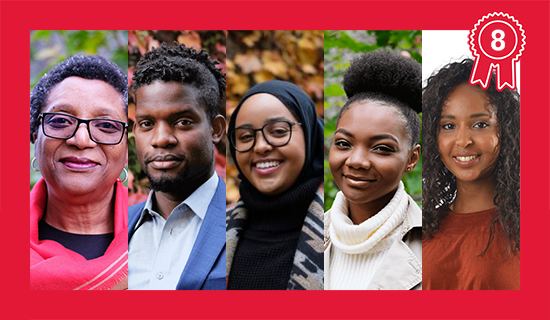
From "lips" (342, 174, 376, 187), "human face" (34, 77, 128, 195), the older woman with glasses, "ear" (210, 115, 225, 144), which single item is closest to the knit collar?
"lips" (342, 174, 376, 187)

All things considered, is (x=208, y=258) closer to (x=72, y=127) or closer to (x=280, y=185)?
(x=280, y=185)

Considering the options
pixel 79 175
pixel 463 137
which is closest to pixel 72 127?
pixel 79 175

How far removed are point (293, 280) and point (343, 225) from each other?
0.58 metres

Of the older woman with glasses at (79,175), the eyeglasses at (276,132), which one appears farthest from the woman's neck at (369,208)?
the older woman with glasses at (79,175)

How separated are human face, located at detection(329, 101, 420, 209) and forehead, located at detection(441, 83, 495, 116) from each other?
0.52 metres

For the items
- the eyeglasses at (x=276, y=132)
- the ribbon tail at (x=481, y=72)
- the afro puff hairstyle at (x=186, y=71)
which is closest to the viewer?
the eyeglasses at (x=276, y=132)

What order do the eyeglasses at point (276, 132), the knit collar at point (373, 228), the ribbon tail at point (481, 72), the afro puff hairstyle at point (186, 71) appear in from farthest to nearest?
the ribbon tail at point (481, 72)
the afro puff hairstyle at point (186, 71)
the eyeglasses at point (276, 132)
the knit collar at point (373, 228)

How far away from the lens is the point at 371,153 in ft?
14.3

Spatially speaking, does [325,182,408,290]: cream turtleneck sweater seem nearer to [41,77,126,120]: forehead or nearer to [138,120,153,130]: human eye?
[138,120,153,130]: human eye

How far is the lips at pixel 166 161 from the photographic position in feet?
14.8

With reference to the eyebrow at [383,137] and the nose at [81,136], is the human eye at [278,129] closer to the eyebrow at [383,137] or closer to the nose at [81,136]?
the eyebrow at [383,137]

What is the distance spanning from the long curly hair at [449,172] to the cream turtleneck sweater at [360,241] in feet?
1.15

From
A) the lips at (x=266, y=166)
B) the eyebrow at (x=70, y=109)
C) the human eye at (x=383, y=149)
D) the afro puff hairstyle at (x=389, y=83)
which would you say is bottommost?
the lips at (x=266, y=166)

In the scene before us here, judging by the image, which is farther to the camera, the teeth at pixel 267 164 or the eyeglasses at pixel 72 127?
the eyeglasses at pixel 72 127
